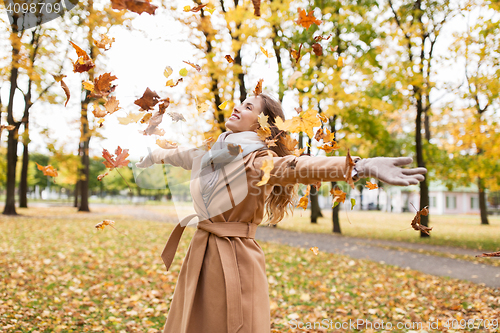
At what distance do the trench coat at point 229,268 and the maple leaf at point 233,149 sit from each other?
6 cm

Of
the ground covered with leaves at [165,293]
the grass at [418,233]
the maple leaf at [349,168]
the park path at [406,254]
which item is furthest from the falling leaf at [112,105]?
the grass at [418,233]

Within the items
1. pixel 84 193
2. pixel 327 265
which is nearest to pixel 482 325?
pixel 327 265

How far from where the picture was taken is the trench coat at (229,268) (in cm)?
168

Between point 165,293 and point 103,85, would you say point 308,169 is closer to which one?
point 103,85

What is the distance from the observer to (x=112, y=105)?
6.36 feet

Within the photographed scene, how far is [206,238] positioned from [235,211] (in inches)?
8.6

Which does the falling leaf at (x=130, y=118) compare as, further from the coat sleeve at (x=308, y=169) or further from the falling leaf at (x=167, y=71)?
the coat sleeve at (x=308, y=169)

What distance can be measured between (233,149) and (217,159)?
104 mm

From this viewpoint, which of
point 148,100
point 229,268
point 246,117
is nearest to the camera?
point 229,268

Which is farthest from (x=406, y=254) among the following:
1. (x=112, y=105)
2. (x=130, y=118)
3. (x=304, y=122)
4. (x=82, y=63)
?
(x=82, y=63)

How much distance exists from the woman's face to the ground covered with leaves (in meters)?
2.82

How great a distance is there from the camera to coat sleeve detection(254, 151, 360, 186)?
1.49m

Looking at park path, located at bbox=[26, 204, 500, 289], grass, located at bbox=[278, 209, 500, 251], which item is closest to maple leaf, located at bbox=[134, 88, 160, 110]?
park path, located at bbox=[26, 204, 500, 289]

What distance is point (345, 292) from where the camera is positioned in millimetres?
5305
